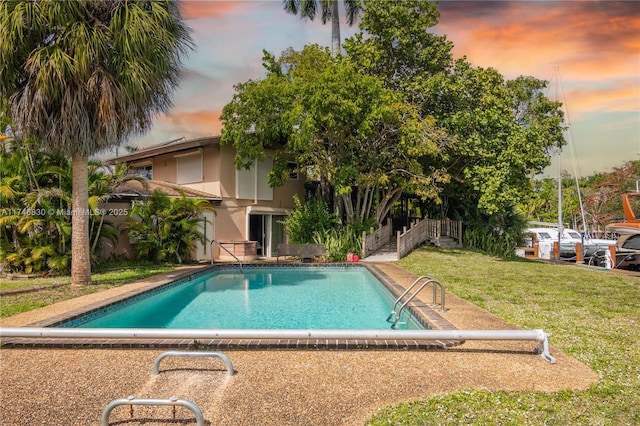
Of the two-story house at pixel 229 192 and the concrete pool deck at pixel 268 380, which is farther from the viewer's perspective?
the two-story house at pixel 229 192

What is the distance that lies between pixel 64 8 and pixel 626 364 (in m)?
13.0

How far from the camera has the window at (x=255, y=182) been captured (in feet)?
63.1

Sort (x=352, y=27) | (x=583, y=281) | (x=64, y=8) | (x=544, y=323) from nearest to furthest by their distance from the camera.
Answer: (x=544, y=323), (x=64, y=8), (x=583, y=281), (x=352, y=27)

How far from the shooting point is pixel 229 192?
19.1 m

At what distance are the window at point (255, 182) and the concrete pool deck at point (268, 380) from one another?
14.3m

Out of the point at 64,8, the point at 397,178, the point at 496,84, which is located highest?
the point at 496,84

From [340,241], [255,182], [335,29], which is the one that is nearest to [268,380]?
[340,241]

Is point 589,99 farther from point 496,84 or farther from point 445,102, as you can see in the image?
point 445,102

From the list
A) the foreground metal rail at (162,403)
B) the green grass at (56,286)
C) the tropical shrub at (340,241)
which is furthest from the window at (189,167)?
the foreground metal rail at (162,403)

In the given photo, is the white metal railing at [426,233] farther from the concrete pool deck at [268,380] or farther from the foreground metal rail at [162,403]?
the foreground metal rail at [162,403]

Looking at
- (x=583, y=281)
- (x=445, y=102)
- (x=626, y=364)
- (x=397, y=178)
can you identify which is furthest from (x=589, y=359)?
(x=445, y=102)

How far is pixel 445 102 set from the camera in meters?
20.2

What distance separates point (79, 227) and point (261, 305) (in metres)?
5.39

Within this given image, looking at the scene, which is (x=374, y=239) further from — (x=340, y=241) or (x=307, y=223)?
(x=307, y=223)
